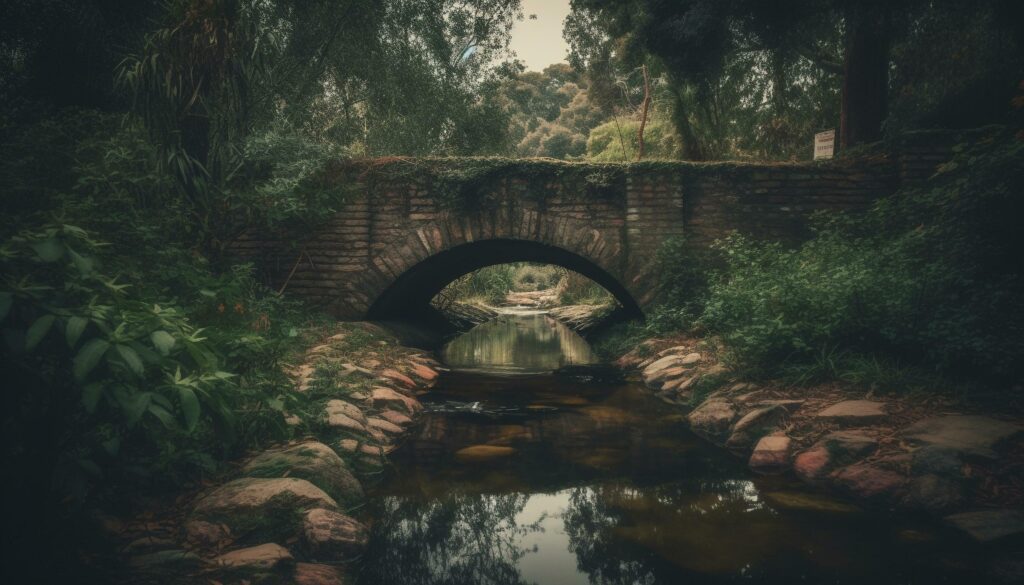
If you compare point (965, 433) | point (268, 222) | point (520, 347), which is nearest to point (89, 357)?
point (965, 433)

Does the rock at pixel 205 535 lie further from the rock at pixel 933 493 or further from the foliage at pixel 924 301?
the foliage at pixel 924 301

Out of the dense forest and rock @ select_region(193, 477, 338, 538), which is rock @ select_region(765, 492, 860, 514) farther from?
rock @ select_region(193, 477, 338, 538)

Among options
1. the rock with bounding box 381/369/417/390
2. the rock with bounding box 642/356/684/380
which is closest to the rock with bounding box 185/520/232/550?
the rock with bounding box 381/369/417/390

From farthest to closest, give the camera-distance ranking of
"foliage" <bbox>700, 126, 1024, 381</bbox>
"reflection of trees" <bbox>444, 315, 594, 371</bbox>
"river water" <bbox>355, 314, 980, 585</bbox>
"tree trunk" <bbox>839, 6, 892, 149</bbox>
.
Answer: "reflection of trees" <bbox>444, 315, 594, 371</bbox> < "tree trunk" <bbox>839, 6, 892, 149</bbox> < "foliage" <bbox>700, 126, 1024, 381</bbox> < "river water" <bbox>355, 314, 980, 585</bbox>

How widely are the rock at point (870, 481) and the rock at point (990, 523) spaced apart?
1.12 ft

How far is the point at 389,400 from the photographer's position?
502cm

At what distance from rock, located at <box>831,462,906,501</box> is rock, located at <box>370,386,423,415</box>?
3.43m

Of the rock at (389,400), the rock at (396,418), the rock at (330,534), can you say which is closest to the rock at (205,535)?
the rock at (330,534)

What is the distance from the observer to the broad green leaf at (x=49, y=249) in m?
1.54

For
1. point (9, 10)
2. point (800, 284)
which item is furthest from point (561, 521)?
point (9, 10)

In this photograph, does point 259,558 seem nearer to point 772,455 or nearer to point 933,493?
point 772,455

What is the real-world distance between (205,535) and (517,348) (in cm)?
900

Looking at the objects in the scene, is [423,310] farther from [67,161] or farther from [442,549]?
[442,549]

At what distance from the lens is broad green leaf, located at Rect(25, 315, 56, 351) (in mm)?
1430
